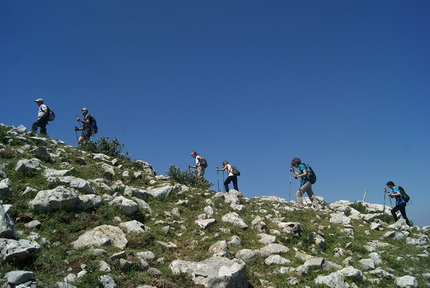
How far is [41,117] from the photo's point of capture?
16469mm

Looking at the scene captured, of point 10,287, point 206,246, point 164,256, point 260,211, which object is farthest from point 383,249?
point 10,287

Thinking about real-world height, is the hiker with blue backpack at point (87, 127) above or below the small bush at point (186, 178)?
above

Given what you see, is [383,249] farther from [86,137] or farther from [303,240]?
[86,137]

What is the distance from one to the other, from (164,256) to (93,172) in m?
6.52

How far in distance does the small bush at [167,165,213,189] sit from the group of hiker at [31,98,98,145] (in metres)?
4.88

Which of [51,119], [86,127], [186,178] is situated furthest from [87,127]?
[186,178]

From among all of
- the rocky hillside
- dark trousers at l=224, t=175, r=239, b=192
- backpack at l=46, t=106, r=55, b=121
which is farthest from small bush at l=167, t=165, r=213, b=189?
backpack at l=46, t=106, r=55, b=121

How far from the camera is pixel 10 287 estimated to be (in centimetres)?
469

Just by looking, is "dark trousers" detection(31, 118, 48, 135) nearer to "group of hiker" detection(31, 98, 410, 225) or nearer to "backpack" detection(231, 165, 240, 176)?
"group of hiker" detection(31, 98, 410, 225)

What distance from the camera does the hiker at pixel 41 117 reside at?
54.1 ft

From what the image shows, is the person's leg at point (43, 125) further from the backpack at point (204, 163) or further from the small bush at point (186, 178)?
the backpack at point (204, 163)

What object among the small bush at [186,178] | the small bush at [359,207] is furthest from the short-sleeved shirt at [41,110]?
the small bush at [359,207]

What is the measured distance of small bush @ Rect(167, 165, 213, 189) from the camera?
1690 cm

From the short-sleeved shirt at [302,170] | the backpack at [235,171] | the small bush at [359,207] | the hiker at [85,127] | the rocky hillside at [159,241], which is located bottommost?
the rocky hillside at [159,241]
